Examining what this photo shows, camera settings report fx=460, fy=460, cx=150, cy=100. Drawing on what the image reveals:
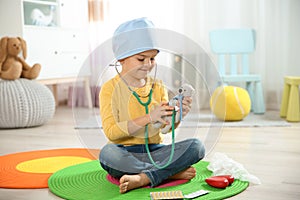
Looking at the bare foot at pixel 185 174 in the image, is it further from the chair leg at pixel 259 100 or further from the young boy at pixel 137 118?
the chair leg at pixel 259 100

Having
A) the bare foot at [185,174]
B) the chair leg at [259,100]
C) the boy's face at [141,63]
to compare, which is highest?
the boy's face at [141,63]

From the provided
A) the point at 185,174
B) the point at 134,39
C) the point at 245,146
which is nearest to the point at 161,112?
the point at 134,39

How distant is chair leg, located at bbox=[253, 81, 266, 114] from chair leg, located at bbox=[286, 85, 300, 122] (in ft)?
0.89

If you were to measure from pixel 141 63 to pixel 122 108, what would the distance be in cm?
14

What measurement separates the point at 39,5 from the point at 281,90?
5.44ft

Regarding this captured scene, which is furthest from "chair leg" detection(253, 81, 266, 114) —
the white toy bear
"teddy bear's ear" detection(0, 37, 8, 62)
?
the white toy bear

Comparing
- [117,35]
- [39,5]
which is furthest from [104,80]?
[39,5]

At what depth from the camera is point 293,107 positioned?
101 inches

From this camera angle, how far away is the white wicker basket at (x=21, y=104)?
2.44 meters

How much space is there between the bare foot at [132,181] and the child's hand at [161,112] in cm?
21

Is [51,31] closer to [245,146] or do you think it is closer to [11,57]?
[11,57]

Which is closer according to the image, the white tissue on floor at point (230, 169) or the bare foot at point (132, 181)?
the bare foot at point (132, 181)

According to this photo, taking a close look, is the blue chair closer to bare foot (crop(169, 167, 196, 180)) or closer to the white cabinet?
the white cabinet

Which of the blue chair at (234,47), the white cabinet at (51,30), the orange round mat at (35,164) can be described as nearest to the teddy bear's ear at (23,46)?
the white cabinet at (51,30)
